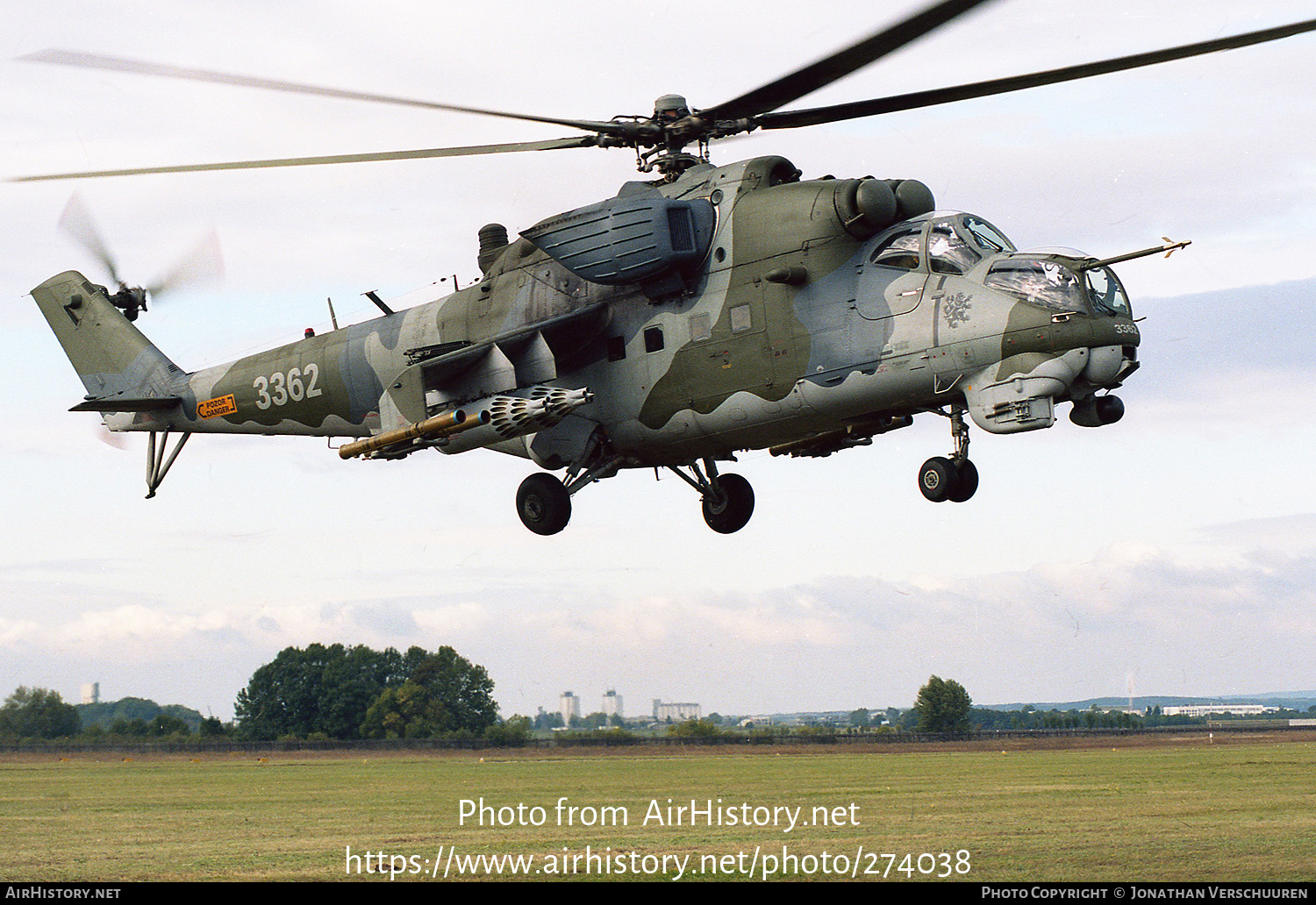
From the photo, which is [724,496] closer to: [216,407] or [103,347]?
[216,407]

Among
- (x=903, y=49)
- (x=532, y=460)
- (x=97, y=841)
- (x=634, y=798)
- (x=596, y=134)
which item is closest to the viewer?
(x=903, y=49)

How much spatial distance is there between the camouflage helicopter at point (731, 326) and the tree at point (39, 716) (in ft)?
181

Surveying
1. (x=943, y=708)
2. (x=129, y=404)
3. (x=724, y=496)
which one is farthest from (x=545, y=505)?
(x=943, y=708)

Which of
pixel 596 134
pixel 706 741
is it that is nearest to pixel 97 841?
pixel 596 134

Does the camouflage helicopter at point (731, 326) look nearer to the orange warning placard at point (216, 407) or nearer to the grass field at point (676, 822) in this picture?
the orange warning placard at point (216, 407)

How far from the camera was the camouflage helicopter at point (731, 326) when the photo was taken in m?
18.7

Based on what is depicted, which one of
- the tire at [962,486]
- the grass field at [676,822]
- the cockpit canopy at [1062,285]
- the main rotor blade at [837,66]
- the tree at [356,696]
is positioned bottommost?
the grass field at [676,822]

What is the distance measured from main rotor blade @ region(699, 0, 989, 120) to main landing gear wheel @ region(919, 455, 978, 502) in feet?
17.9

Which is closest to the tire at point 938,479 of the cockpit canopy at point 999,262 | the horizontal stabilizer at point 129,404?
the cockpit canopy at point 999,262

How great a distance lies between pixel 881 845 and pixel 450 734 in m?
61.4

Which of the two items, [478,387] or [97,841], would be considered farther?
[97,841]

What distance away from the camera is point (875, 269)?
20.2 meters

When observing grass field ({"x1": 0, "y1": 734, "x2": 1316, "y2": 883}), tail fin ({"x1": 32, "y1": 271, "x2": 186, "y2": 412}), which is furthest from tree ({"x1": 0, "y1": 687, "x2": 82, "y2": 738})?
tail fin ({"x1": 32, "y1": 271, "x2": 186, "y2": 412})
